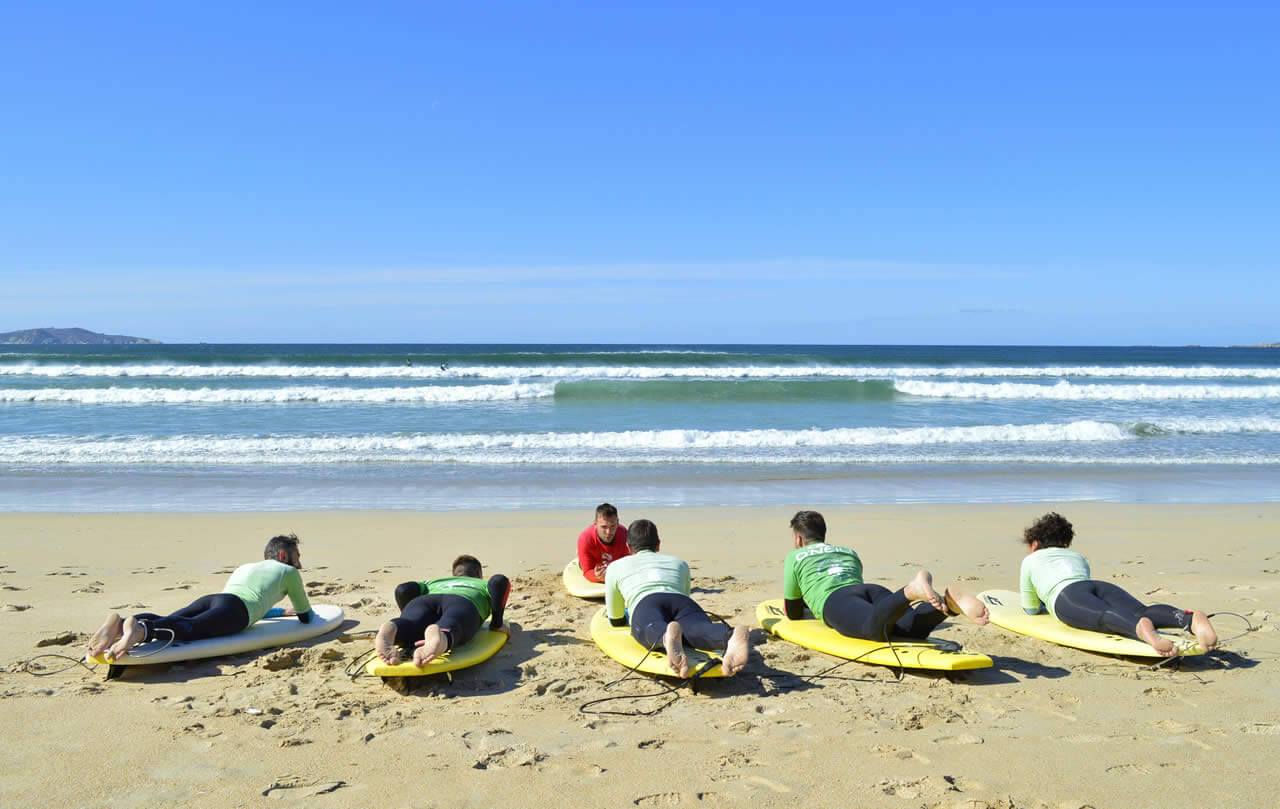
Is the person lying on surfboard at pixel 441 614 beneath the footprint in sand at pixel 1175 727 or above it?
above

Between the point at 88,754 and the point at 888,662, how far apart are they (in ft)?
12.7

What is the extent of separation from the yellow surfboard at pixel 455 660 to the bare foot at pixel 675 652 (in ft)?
3.66

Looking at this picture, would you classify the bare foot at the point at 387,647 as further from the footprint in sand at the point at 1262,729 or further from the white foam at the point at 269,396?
the white foam at the point at 269,396

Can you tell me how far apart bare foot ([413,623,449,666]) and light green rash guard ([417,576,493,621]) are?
2.09 feet

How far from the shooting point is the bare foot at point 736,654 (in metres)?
4.23

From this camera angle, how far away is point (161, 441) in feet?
49.2

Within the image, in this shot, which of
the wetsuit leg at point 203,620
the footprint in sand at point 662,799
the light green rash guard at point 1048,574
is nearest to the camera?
the footprint in sand at point 662,799

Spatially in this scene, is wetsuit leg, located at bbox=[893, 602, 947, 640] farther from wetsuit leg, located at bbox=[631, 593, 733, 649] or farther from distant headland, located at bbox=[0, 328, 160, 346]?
distant headland, located at bbox=[0, 328, 160, 346]

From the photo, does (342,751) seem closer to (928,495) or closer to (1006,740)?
(1006,740)

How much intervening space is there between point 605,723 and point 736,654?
2.39 feet

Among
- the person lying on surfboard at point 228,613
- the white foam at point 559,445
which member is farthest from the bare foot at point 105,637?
the white foam at point 559,445

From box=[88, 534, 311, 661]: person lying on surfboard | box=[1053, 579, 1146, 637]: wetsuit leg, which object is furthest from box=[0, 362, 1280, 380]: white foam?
box=[1053, 579, 1146, 637]: wetsuit leg

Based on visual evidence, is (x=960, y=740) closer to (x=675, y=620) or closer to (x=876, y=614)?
(x=876, y=614)

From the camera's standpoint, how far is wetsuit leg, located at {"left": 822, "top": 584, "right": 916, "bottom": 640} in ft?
15.3
